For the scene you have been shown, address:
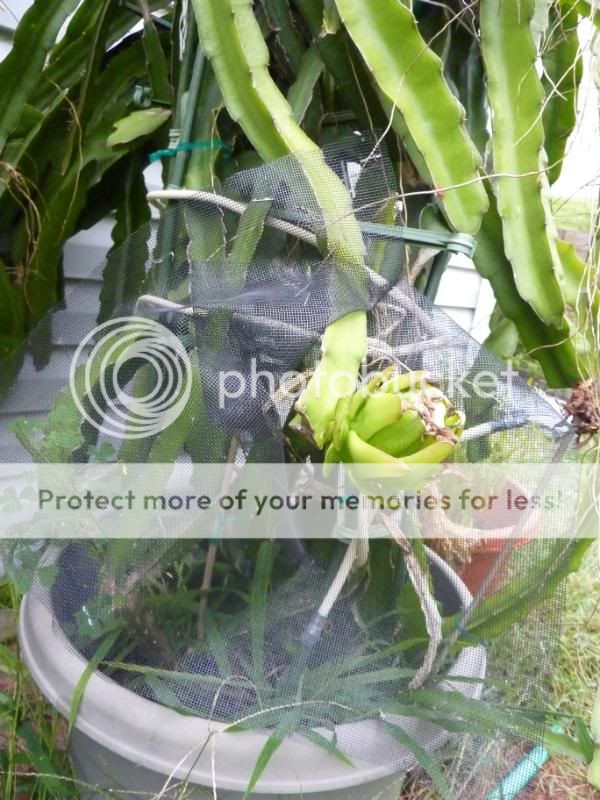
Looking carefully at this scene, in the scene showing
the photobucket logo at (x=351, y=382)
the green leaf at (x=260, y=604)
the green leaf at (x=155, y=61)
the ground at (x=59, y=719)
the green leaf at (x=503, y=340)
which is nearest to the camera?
the photobucket logo at (x=351, y=382)

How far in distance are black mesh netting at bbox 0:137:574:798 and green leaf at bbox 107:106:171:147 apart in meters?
0.29

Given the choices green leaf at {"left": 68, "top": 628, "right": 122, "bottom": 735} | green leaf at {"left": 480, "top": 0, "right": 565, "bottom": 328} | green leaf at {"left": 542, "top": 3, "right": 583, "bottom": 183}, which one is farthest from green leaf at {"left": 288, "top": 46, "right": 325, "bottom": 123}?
green leaf at {"left": 68, "top": 628, "right": 122, "bottom": 735}

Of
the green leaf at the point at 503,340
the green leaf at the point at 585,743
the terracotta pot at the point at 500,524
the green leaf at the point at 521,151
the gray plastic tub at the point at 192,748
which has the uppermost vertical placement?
the green leaf at the point at 521,151

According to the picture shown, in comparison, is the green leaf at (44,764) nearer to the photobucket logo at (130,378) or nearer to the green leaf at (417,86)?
the photobucket logo at (130,378)

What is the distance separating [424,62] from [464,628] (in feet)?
1.91

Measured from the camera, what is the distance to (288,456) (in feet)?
2.16

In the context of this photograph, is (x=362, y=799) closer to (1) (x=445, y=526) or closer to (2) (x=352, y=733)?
(2) (x=352, y=733)

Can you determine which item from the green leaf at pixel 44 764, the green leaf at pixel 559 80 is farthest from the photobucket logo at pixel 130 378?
the green leaf at pixel 559 80

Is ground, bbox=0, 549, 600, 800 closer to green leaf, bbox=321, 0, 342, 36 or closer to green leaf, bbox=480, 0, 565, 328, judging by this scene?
green leaf, bbox=480, 0, 565, 328

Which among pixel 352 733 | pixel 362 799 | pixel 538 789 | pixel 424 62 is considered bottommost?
pixel 538 789

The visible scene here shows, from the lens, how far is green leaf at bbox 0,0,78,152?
101 centimetres

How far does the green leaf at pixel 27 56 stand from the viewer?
1.01 metres

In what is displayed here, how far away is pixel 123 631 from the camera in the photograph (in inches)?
28.6

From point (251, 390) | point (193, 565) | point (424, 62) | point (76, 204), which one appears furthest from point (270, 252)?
point (76, 204)
